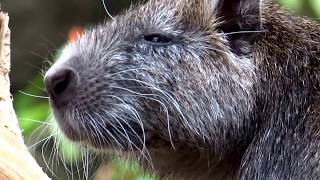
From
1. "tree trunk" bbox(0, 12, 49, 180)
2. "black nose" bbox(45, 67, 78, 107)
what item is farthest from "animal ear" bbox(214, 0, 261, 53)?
"tree trunk" bbox(0, 12, 49, 180)

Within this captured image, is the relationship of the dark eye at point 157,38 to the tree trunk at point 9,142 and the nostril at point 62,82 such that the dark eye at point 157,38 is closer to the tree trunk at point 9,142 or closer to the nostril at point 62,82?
the nostril at point 62,82

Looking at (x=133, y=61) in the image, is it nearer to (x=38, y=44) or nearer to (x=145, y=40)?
(x=145, y=40)

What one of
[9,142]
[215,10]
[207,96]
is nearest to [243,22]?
[215,10]

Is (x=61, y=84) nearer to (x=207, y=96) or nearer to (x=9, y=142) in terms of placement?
(x=9, y=142)

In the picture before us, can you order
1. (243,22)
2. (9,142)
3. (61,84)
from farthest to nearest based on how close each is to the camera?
(243,22)
(61,84)
(9,142)

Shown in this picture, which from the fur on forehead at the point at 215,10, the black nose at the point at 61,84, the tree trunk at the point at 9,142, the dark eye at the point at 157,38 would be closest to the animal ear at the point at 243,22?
the fur on forehead at the point at 215,10

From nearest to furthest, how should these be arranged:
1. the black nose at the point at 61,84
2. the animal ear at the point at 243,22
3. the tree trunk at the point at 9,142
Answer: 1. the tree trunk at the point at 9,142
2. the black nose at the point at 61,84
3. the animal ear at the point at 243,22
